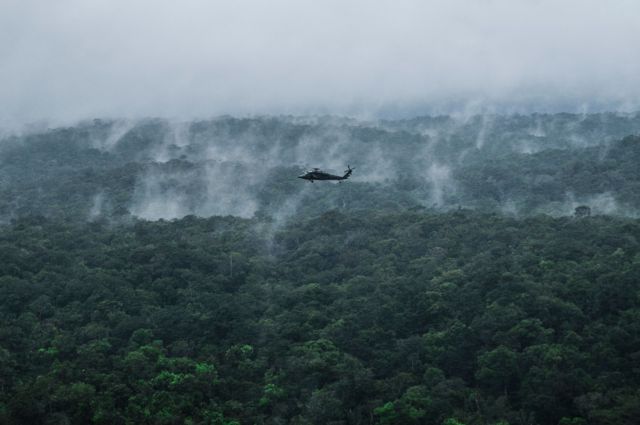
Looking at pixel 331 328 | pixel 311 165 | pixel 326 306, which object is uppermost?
pixel 331 328

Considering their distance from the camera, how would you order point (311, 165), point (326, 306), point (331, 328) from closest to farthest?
point (331, 328)
point (326, 306)
point (311, 165)

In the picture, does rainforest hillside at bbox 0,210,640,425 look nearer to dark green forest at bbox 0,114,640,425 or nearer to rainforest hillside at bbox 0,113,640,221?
dark green forest at bbox 0,114,640,425

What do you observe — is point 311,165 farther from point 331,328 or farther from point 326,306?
point 331,328

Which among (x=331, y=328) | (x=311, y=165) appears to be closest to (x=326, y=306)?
(x=331, y=328)

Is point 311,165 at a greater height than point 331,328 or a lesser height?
lesser

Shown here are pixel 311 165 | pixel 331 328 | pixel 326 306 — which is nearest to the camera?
pixel 331 328

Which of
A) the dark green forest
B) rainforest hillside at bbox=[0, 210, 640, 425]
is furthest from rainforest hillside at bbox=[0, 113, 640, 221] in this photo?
rainforest hillside at bbox=[0, 210, 640, 425]

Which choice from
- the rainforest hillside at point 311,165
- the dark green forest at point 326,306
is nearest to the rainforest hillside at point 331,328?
the dark green forest at point 326,306

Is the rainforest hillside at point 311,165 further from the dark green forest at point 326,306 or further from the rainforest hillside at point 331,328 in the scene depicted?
the rainforest hillside at point 331,328
